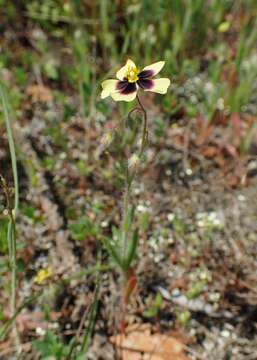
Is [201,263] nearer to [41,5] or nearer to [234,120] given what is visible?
[234,120]

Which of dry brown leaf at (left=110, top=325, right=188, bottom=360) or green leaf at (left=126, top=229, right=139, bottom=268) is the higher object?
green leaf at (left=126, top=229, right=139, bottom=268)

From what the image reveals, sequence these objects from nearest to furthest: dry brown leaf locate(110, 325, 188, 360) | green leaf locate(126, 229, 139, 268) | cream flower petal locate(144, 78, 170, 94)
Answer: cream flower petal locate(144, 78, 170, 94), green leaf locate(126, 229, 139, 268), dry brown leaf locate(110, 325, 188, 360)

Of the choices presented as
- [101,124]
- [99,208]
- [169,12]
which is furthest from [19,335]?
[169,12]

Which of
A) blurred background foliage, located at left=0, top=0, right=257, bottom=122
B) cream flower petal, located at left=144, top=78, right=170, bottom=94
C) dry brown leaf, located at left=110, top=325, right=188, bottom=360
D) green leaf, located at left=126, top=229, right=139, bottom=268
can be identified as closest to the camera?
cream flower petal, located at left=144, top=78, right=170, bottom=94

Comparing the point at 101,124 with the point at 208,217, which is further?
the point at 101,124

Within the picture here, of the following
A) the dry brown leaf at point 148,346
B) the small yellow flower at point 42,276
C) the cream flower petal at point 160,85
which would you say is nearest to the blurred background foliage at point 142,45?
the small yellow flower at point 42,276

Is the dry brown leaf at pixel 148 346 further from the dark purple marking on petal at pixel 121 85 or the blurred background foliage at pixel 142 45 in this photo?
the blurred background foliage at pixel 142 45

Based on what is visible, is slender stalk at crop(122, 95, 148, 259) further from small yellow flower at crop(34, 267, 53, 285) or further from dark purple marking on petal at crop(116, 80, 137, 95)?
small yellow flower at crop(34, 267, 53, 285)

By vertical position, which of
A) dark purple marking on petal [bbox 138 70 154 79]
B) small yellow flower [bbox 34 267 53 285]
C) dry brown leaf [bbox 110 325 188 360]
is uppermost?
dark purple marking on petal [bbox 138 70 154 79]

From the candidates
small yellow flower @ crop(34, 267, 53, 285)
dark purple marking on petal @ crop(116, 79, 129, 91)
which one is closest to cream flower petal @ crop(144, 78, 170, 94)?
dark purple marking on petal @ crop(116, 79, 129, 91)
